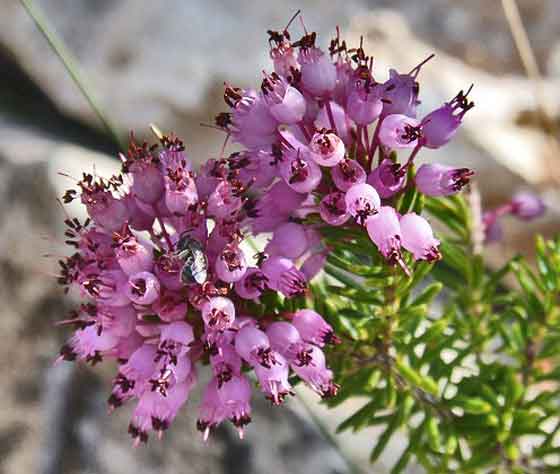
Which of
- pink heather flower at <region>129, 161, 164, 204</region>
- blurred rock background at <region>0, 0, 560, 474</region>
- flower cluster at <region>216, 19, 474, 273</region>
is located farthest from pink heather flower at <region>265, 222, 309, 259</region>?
blurred rock background at <region>0, 0, 560, 474</region>

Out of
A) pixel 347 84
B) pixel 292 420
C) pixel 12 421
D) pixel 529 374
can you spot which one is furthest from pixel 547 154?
pixel 347 84

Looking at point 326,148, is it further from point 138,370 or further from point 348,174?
point 138,370

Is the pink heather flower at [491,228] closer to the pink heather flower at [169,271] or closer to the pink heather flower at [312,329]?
the pink heather flower at [312,329]

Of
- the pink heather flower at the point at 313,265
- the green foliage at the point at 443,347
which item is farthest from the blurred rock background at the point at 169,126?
the pink heather flower at the point at 313,265

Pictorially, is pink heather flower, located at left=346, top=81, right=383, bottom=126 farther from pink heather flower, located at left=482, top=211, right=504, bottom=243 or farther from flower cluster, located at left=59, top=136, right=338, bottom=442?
pink heather flower, located at left=482, top=211, right=504, bottom=243

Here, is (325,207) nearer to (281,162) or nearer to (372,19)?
(281,162)

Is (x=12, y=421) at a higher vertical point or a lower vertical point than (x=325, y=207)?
lower

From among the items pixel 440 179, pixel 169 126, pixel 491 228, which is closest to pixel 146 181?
pixel 440 179
